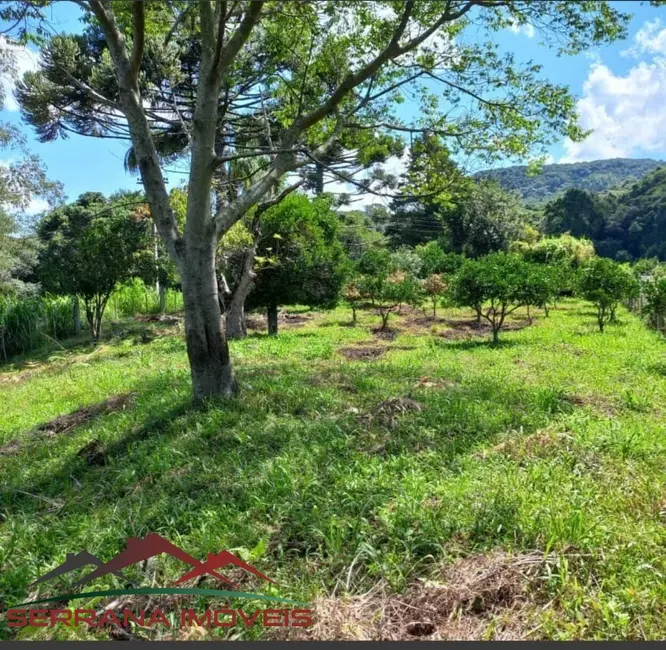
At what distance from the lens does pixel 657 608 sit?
198 cm

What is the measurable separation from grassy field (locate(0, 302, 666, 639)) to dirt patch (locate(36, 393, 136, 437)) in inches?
1.4

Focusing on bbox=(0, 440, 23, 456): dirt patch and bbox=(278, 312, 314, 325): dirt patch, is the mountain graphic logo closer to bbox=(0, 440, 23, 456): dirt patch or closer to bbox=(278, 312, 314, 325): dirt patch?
bbox=(0, 440, 23, 456): dirt patch

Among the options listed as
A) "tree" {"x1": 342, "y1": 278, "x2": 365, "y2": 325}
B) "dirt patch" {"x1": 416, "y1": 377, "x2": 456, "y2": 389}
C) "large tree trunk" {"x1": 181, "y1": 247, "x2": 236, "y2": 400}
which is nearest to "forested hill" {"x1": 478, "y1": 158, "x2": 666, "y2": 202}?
"dirt patch" {"x1": 416, "y1": 377, "x2": 456, "y2": 389}

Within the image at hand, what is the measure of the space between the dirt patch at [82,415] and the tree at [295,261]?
6.83 m

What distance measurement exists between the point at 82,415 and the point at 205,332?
2.24 metres

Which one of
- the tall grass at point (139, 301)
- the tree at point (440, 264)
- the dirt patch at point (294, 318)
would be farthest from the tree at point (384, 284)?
the tall grass at point (139, 301)

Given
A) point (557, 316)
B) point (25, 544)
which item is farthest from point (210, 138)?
point (557, 316)

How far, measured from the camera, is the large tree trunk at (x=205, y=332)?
4785mm

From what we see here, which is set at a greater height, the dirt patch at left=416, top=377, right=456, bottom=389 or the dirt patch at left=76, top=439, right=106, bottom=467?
the dirt patch at left=416, top=377, right=456, bottom=389

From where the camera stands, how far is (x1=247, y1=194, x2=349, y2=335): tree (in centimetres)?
1277

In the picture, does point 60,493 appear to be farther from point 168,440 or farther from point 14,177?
point 14,177

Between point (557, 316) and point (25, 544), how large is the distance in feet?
49.9

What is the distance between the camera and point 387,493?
295cm

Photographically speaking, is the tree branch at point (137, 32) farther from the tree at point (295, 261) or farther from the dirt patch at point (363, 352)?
the tree at point (295, 261)
